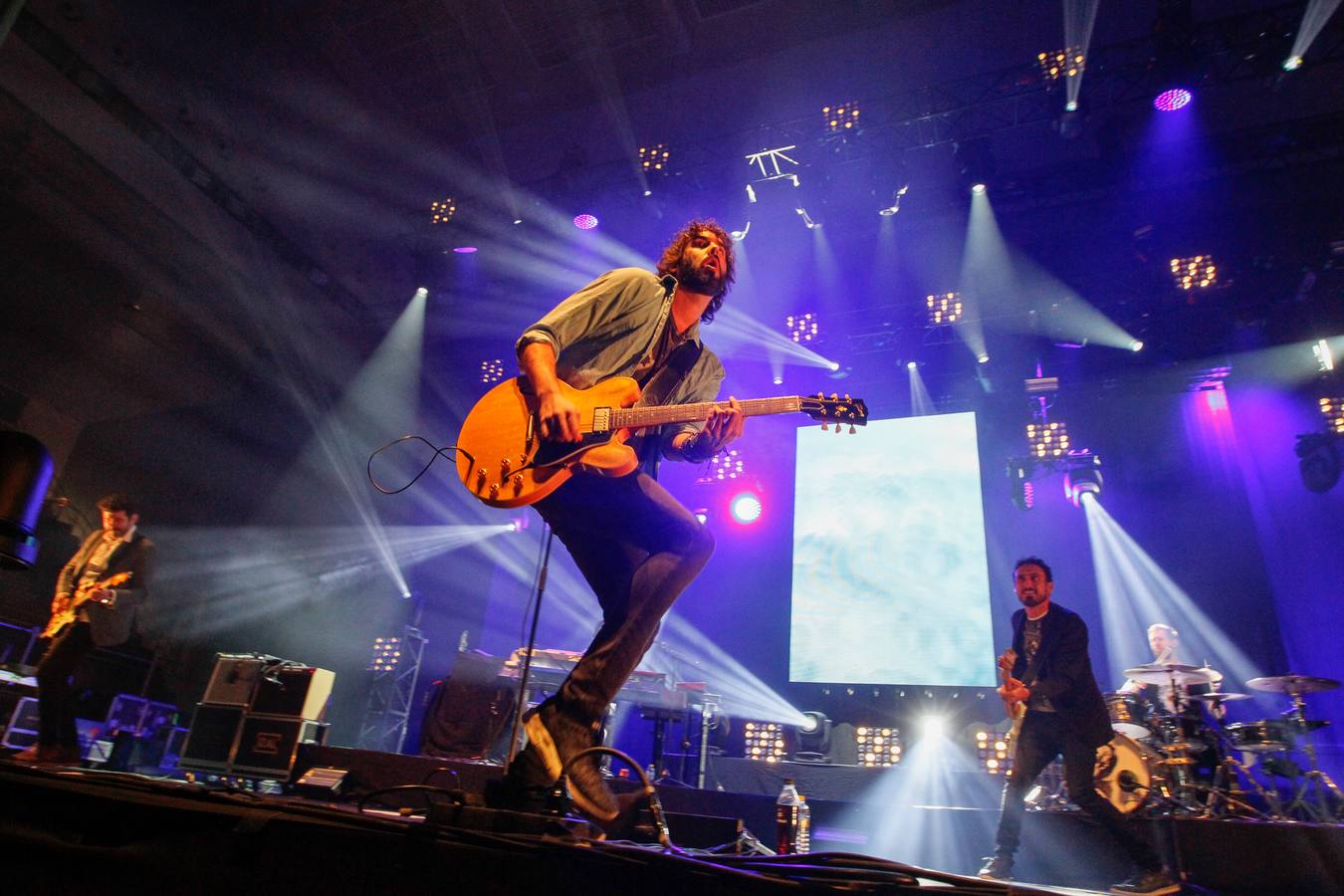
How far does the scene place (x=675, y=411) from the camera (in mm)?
2955

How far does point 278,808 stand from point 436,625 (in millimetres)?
12439

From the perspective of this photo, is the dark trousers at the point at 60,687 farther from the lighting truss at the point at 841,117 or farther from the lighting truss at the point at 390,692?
the lighting truss at the point at 841,117

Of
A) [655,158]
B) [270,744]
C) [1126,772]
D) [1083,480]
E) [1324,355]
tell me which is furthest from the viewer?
[1083,480]

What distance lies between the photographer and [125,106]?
30.0 feet

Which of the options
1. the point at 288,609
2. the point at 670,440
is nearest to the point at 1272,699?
the point at 670,440

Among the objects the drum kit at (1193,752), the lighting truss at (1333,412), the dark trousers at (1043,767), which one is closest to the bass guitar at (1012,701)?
the dark trousers at (1043,767)

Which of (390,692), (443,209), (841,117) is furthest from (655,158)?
(390,692)

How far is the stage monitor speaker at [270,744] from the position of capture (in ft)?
21.4

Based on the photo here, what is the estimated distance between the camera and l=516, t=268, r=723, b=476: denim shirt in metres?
2.79

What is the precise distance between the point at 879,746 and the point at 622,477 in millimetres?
9277

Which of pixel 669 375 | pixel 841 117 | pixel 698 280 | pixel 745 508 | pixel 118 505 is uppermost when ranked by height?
pixel 841 117

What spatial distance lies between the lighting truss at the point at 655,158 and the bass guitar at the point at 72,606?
7840mm

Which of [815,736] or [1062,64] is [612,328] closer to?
[1062,64]

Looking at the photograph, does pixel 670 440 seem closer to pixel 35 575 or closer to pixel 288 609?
pixel 35 575
